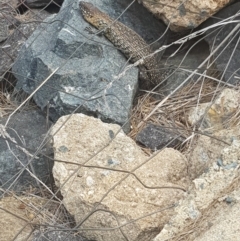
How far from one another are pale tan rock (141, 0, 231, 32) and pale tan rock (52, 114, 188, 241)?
1039 mm

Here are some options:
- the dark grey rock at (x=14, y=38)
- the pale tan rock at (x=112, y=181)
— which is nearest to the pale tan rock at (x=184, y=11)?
the dark grey rock at (x=14, y=38)

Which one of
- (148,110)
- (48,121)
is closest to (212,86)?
(148,110)

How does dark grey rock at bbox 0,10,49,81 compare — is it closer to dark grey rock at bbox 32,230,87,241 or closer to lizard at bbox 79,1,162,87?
lizard at bbox 79,1,162,87

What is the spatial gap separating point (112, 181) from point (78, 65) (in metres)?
1.12

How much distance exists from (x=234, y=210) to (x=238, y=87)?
3.73ft

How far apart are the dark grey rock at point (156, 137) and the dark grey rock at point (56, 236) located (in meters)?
0.76

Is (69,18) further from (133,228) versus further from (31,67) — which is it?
(133,228)

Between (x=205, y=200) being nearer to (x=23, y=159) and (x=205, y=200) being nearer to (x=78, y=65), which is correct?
(x=23, y=159)

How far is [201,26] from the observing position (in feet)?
12.6

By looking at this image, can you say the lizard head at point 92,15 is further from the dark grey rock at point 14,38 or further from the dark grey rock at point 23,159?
the dark grey rock at point 23,159

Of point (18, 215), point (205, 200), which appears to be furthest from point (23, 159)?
point (205, 200)

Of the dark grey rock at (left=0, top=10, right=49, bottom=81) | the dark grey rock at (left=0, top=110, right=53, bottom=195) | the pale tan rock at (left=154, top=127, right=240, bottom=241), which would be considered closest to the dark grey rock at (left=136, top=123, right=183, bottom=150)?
the dark grey rock at (left=0, top=110, right=53, bottom=195)

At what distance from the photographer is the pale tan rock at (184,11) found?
3.62 m

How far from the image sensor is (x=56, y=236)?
109 inches
